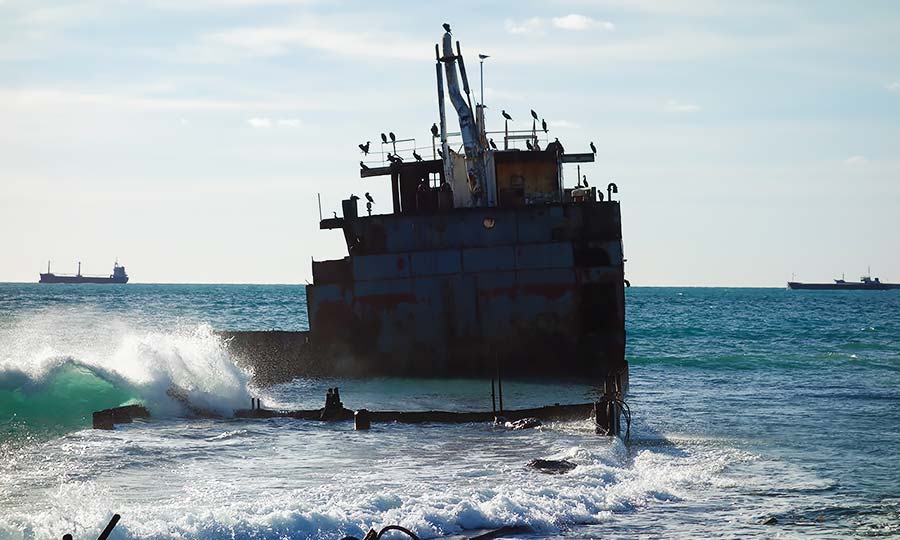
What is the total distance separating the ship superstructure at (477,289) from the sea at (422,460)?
947 millimetres

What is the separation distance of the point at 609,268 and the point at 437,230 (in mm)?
5221

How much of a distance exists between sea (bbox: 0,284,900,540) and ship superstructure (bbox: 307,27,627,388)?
947 mm

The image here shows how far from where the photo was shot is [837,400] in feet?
113

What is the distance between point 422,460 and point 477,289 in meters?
14.4

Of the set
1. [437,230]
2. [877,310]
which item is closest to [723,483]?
[437,230]

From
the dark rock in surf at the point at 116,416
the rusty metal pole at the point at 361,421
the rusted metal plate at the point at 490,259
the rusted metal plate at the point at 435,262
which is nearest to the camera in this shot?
the dark rock in surf at the point at 116,416

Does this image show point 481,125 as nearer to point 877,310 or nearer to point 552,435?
point 552,435

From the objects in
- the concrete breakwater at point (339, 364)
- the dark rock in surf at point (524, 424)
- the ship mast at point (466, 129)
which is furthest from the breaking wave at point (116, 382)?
the ship mast at point (466, 129)

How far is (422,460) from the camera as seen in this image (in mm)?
20531

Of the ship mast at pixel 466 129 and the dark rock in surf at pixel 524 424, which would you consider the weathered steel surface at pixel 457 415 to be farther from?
the ship mast at pixel 466 129

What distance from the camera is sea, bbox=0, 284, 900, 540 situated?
51.4 ft

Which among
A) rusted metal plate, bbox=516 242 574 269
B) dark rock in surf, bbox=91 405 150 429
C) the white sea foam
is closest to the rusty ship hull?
rusted metal plate, bbox=516 242 574 269

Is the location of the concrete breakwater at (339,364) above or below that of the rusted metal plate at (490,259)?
below

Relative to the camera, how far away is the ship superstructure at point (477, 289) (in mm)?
34219
